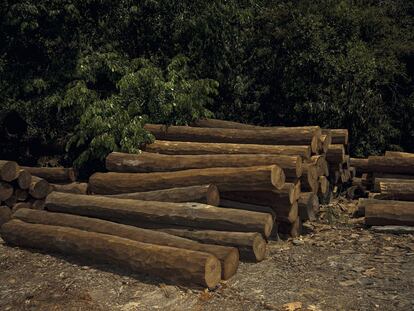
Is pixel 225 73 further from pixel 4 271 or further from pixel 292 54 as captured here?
pixel 4 271

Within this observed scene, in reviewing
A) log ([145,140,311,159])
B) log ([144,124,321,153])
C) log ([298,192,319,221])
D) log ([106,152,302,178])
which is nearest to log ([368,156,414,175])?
log ([144,124,321,153])

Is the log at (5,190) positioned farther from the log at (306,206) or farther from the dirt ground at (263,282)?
the log at (306,206)

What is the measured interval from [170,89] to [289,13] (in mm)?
4723

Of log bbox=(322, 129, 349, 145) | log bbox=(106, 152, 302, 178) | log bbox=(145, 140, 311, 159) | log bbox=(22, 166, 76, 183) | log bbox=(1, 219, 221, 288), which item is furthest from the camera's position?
log bbox=(22, 166, 76, 183)

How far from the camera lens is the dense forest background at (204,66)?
1235 centimetres

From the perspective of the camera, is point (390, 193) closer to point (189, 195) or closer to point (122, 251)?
point (189, 195)

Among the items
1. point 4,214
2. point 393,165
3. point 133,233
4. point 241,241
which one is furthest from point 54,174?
point 393,165

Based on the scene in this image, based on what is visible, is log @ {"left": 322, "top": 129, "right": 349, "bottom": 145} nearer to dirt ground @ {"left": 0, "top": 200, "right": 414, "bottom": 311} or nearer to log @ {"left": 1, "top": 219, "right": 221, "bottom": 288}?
dirt ground @ {"left": 0, "top": 200, "right": 414, "bottom": 311}

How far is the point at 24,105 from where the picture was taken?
13.2 metres

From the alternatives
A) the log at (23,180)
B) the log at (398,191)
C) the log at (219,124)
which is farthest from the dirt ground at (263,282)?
the log at (219,124)

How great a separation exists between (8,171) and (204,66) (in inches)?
255

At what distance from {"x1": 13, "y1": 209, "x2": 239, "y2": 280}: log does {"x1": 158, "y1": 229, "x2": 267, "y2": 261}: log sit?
9.0 inches

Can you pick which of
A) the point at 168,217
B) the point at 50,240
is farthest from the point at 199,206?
the point at 50,240

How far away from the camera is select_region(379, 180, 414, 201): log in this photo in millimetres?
9172
